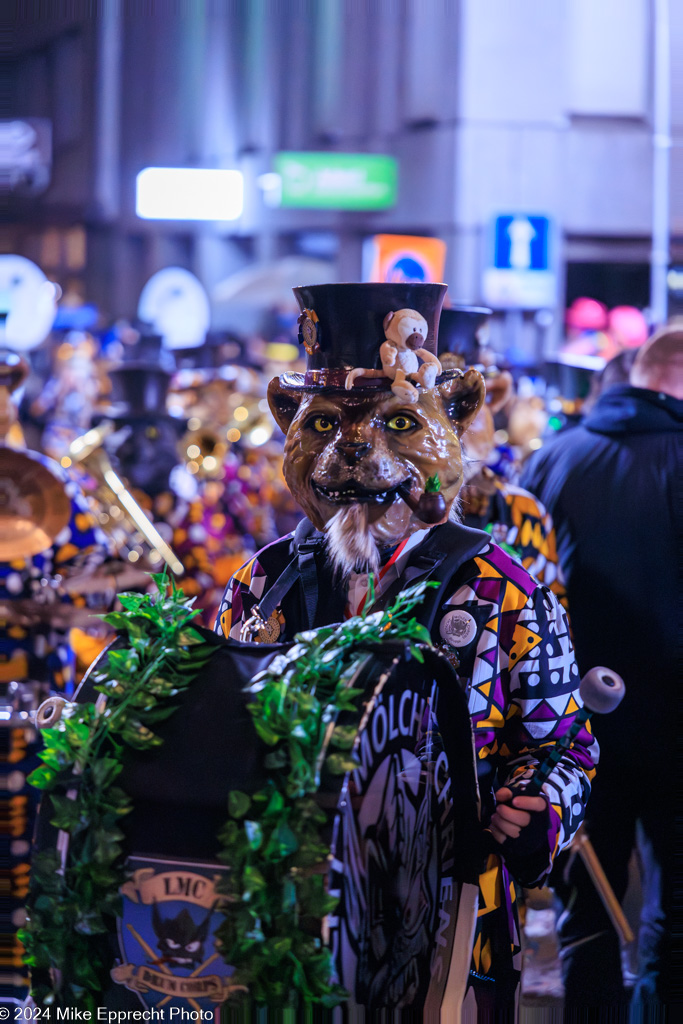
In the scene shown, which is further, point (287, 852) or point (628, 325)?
point (628, 325)

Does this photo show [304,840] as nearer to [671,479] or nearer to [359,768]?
[359,768]

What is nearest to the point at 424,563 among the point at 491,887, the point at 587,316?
the point at 491,887

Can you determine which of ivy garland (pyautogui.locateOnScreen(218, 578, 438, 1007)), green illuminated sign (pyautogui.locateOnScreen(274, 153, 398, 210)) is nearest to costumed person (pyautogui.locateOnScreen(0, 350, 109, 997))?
ivy garland (pyautogui.locateOnScreen(218, 578, 438, 1007))

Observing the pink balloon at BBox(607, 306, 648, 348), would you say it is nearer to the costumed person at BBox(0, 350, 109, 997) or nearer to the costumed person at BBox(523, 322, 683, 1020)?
the costumed person at BBox(523, 322, 683, 1020)

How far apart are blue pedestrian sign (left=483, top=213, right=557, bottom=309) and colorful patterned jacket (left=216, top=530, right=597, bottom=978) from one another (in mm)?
20067

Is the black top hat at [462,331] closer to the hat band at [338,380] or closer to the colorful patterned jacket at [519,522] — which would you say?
the colorful patterned jacket at [519,522]

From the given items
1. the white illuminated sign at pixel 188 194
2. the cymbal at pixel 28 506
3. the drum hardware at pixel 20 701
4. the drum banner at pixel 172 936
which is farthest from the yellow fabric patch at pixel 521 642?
the white illuminated sign at pixel 188 194

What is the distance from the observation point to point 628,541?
4.21 m

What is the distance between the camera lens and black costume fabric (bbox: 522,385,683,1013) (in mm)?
4113

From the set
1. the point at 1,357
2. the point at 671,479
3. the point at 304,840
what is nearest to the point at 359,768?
the point at 304,840

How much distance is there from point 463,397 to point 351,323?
31cm

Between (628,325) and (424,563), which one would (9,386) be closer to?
(424,563)

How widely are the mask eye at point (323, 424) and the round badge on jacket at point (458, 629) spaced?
1.39ft

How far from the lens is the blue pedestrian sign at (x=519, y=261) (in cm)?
2198
